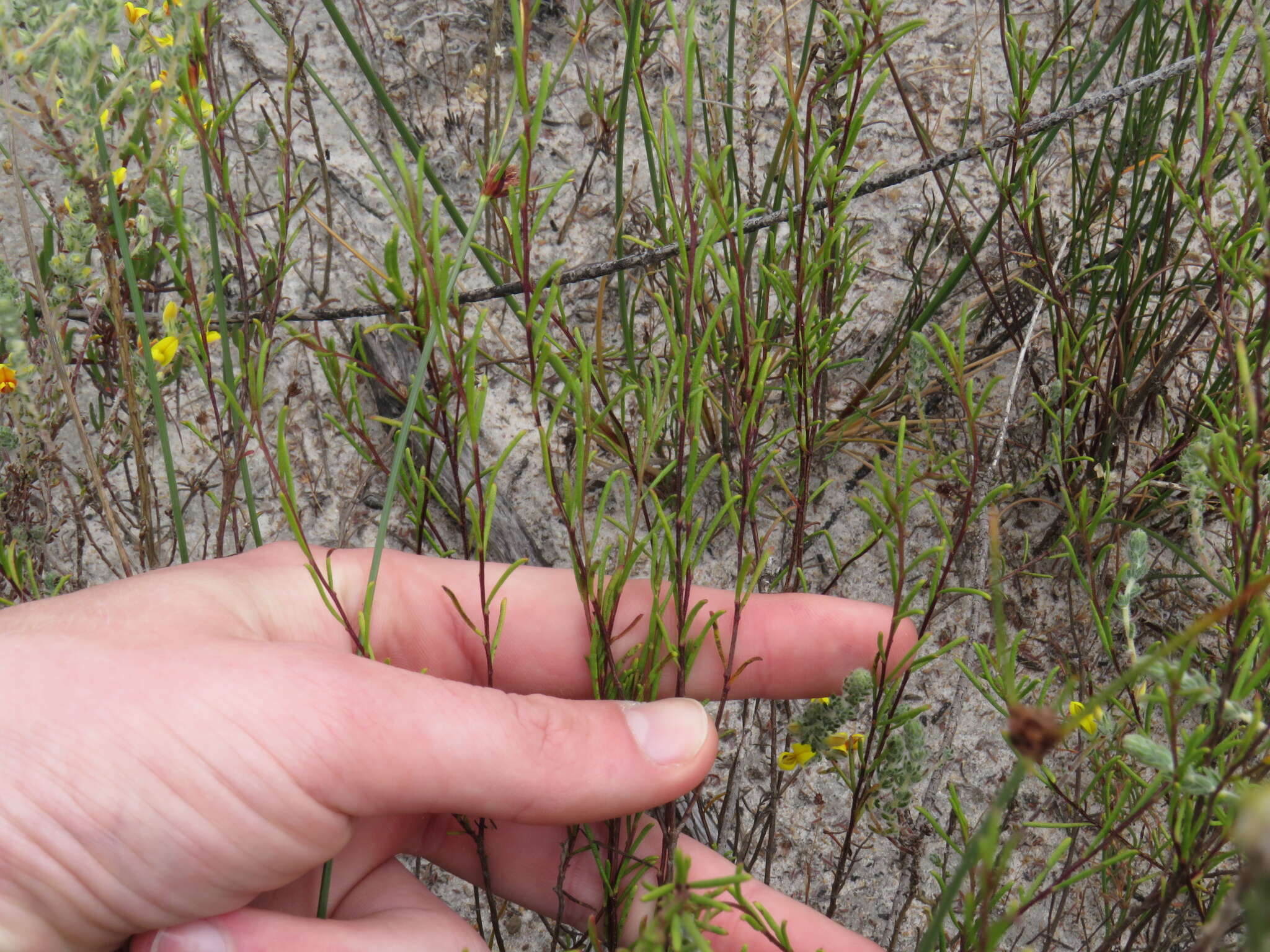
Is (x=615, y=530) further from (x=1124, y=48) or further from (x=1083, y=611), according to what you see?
(x=1124, y=48)

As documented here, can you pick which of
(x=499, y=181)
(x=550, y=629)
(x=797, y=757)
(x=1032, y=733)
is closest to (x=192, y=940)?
(x=550, y=629)

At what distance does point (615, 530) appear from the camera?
1848 millimetres

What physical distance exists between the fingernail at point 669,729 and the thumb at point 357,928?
31cm

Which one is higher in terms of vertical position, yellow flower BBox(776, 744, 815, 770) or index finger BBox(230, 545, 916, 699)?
index finger BBox(230, 545, 916, 699)

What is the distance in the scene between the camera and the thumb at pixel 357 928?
3.58ft

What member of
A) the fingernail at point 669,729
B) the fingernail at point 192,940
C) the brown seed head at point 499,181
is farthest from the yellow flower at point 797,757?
the brown seed head at point 499,181

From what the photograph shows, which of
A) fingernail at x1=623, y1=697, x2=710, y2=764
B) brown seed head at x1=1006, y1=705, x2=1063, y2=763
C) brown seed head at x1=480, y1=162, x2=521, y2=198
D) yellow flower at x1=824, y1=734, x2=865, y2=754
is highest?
brown seed head at x1=480, y1=162, x2=521, y2=198

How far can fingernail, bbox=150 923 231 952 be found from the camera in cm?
108

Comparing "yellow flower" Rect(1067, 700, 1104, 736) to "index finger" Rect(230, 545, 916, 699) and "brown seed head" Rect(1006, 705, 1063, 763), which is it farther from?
"brown seed head" Rect(1006, 705, 1063, 763)

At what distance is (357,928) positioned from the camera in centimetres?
117

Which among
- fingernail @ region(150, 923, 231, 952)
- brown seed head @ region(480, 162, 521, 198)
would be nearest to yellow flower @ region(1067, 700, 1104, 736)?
brown seed head @ region(480, 162, 521, 198)

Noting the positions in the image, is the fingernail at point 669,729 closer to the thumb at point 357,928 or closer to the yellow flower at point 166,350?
the thumb at point 357,928

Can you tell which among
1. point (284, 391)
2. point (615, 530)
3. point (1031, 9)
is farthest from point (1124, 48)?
point (284, 391)

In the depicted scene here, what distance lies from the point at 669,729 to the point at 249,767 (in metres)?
0.49
